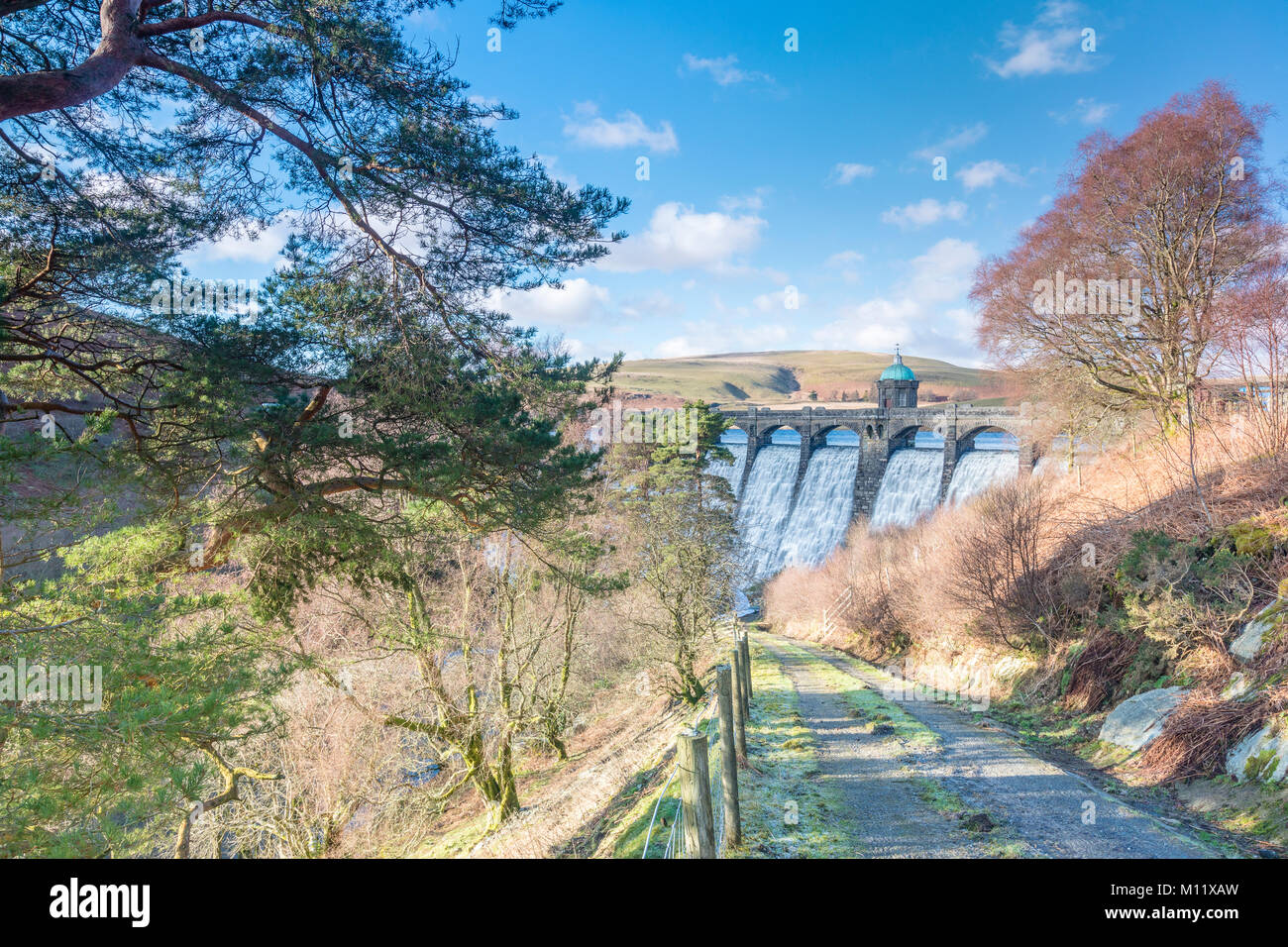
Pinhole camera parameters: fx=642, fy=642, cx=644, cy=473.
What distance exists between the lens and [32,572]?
25.4ft

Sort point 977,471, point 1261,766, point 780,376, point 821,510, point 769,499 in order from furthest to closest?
point 780,376, point 769,499, point 821,510, point 977,471, point 1261,766

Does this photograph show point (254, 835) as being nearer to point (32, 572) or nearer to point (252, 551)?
point (32, 572)

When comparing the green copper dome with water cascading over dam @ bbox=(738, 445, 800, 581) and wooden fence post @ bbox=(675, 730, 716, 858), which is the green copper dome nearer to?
water cascading over dam @ bbox=(738, 445, 800, 581)

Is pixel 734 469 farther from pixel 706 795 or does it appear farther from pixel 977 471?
pixel 706 795

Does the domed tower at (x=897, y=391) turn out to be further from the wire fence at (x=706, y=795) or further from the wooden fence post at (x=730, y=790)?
the wooden fence post at (x=730, y=790)

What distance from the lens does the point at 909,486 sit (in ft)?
138

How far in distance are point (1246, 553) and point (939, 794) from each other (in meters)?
4.60

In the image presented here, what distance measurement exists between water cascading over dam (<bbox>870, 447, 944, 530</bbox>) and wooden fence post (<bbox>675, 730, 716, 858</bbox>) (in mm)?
37830

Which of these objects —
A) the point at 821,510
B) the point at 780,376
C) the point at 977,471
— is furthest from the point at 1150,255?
the point at 780,376

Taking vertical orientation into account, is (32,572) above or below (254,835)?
above

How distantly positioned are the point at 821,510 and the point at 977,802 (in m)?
41.0

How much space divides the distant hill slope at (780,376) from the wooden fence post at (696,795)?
110 m
